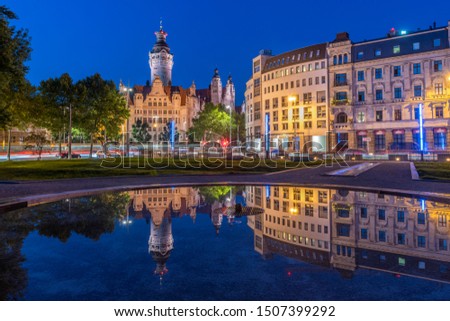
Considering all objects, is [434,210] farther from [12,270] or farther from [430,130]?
[430,130]

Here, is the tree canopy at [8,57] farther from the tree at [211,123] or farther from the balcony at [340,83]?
the tree at [211,123]

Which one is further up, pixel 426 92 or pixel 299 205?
pixel 426 92

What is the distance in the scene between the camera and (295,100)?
75.0m

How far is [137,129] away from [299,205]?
111 m

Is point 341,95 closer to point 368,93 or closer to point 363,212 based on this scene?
point 368,93

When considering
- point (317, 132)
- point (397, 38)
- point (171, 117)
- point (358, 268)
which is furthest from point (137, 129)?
point (358, 268)

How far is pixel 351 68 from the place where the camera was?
71.7 metres

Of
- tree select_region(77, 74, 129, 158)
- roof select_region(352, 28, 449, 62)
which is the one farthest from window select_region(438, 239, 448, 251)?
roof select_region(352, 28, 449, 62)

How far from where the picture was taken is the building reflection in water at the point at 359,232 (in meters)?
7.53

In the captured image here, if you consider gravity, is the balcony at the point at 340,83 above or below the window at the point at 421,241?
above

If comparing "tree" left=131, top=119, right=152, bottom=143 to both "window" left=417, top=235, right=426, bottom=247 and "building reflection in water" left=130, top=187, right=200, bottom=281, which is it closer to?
"building reflection in water" left=130, top=187, right=200, bottom=281

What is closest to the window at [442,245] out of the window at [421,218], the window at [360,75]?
the window at [421,218]

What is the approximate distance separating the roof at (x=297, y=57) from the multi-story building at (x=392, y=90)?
4110 millimetres

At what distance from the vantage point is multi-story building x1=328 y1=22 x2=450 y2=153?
62188mm
